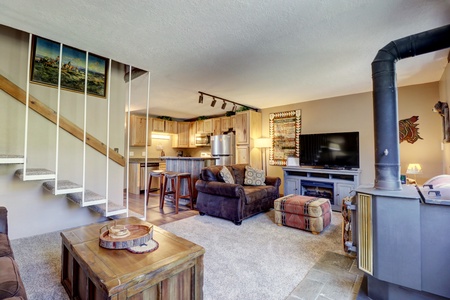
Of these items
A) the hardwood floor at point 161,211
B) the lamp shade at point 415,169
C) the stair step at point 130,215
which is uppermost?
the lamp shade at point 415,169

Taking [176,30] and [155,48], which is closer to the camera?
[176,30]

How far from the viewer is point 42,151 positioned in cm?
295

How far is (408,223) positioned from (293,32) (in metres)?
2.02

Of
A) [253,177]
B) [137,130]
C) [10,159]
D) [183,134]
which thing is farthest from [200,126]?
[10,159]

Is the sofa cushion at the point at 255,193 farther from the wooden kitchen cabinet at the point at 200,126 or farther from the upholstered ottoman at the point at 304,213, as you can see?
the wooden kitchen cabinet at the point at 200,126

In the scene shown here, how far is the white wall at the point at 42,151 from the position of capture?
271cm

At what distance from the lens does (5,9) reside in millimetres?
1979

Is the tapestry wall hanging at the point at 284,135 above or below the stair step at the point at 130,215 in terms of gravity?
above

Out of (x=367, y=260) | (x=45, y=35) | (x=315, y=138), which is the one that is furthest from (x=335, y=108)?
(x=45, y=35)

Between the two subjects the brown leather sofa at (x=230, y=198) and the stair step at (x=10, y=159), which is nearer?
the stair step at (x=10, y=159)

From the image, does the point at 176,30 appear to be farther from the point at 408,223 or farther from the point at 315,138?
the point at 315,138

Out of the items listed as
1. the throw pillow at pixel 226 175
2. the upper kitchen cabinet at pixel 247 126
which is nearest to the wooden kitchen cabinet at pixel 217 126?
the upper kitchen cabinet at pixel 247 126

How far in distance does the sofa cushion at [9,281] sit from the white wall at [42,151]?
1.91 metres

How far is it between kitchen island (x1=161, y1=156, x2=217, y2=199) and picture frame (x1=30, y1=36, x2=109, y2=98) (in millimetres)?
1942
